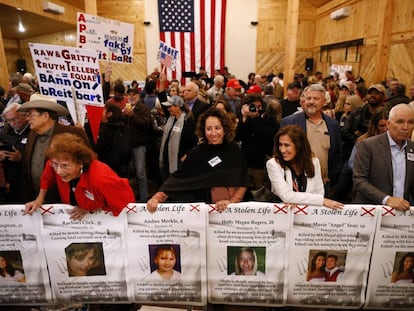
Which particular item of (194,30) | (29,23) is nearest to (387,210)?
(194,30)

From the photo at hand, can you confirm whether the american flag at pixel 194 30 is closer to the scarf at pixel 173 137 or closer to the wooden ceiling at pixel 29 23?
the wooden ceiling at pixel 29 23

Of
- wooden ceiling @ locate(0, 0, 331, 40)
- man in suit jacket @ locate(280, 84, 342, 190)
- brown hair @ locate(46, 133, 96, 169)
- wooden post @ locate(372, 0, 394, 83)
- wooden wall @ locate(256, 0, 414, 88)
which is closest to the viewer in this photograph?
brown hair @ locate(46, 133, 96, 169)

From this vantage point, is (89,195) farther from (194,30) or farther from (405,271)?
(194,30)

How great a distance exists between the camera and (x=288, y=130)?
2.62 meters

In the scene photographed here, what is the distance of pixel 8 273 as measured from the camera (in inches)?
102

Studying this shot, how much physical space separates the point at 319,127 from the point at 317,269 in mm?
1513
